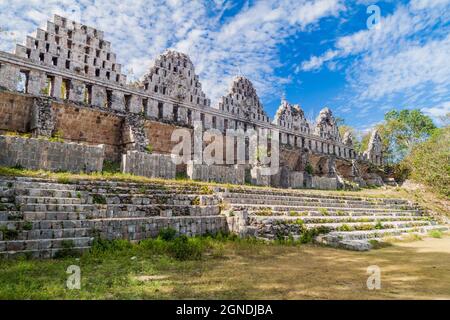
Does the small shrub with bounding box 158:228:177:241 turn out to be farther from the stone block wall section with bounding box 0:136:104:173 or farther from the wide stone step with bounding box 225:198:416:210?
the stone block wall section with bounding box 0:136:104:173

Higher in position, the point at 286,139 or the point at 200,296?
the point at 286,139

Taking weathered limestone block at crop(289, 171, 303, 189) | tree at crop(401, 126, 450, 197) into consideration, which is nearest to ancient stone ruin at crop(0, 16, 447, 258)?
weathered limestone block at crop(289, 171, 303, 189)

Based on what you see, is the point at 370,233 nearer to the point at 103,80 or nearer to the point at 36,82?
the point at 103,80

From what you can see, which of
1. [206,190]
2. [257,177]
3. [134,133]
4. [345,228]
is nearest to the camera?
[345,228]

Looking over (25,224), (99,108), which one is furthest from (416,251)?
(99,108)

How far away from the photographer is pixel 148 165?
15312 mm

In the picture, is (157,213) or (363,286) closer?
(363,286)

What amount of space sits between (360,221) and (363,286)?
1044cm

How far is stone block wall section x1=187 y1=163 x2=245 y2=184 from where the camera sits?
57.0 feet

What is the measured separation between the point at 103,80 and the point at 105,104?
5.56 feet

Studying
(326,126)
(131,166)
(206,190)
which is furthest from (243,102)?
(206,190)

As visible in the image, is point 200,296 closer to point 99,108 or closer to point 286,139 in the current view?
point 99,108
